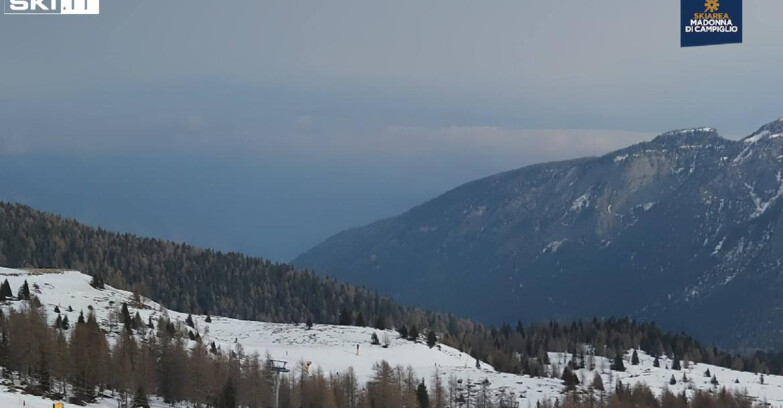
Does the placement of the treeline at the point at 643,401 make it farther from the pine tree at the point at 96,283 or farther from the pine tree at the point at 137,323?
the pine tree at the point at 96,283

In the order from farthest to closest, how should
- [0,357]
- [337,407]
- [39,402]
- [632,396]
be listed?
[632,396]
[337,407]
[0,357]
[39,402]

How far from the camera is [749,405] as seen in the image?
181 metres

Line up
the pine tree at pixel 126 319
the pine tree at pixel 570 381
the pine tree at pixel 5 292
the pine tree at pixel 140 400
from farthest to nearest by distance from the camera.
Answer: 1. the pine tree at pixel 570 381
2. the pine tree at pixel 5 292
3. the pine tree at pixel 126 319
4. the pine tree at pixel 140 400

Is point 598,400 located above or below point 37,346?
below

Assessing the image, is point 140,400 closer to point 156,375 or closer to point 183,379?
point 183,379

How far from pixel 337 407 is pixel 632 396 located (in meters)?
58.1

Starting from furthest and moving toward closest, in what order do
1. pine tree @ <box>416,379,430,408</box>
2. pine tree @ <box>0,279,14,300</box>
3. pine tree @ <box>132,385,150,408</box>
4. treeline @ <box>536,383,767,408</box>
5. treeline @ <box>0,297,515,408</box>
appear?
treeline @ <box>536,383,767,408</box> < pine tree @ <box>0,279,14,300</box> < pine tree @ <box>416,379,430,408</box> < pine tree @ <box>132,385,150,408</box> < treeline @ <box>0,297,515,408</box>

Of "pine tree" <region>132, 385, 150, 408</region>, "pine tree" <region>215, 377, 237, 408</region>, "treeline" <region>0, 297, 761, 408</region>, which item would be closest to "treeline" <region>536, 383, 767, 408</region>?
"treeline" <region>0, 297, 761, 408</region>

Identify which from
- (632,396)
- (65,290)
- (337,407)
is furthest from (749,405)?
(65,290)

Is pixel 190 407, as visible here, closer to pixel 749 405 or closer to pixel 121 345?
pixel 121 345

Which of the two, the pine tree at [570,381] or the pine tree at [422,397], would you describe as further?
the pine tree at [570,381]

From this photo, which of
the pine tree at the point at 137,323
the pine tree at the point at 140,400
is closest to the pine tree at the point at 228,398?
the pine tree at the point at 140,400

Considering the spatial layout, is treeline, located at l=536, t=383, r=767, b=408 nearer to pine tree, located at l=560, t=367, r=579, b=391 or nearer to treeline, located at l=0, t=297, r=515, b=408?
pine tree, located at l=560, t=367, r=579, b=391

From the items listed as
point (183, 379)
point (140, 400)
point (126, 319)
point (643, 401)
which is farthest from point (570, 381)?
point (140, 400)
